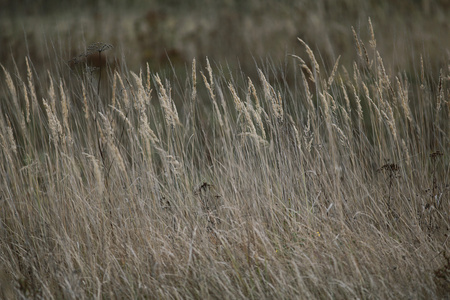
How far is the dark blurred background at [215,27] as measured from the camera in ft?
11.5

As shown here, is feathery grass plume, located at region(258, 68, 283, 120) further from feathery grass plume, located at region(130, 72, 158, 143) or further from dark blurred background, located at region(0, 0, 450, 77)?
dark blurred background, located at region(0, 0, 450, 77)

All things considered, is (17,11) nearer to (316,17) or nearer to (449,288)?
(316,17)

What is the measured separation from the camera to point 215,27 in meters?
3.84

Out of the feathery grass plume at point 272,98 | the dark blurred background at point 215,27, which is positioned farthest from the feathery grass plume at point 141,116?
the dark blurred background at point 215,27

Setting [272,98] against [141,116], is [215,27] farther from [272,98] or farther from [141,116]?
→ [141,116]

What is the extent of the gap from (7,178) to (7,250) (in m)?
0.49

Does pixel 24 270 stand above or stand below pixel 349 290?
above

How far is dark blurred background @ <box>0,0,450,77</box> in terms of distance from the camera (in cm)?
351

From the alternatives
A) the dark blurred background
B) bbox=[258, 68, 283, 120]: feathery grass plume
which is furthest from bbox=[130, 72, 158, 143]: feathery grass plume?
the dark blurred background

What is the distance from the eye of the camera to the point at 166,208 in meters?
2.21

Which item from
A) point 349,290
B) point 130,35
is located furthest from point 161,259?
point 130,35

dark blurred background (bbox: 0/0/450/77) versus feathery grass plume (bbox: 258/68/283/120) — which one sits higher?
dark blurred background (bbox: 0/0/450/77)

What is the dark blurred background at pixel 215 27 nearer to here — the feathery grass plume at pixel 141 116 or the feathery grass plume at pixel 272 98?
the feathery grass plume at pixel 272 98

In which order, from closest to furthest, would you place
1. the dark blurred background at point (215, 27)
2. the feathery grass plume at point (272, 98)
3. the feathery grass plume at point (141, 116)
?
1. the feathery grass plume at point (141, 116)
2. the feathery grass plume at point (272, 98)
3. the dark blurred background at point (215, 27)
